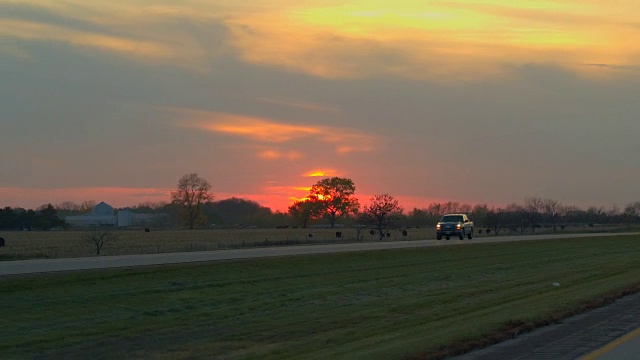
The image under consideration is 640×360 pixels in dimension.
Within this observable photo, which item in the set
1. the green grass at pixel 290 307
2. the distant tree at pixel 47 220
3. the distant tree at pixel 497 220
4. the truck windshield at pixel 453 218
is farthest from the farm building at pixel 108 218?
the green grass at pixel 290 307

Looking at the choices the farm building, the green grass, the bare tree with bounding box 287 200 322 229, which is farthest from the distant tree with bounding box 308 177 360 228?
the green grass

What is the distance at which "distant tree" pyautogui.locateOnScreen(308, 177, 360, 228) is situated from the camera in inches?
6107

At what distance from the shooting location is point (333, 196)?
156m

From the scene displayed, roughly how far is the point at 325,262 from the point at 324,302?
10409mm

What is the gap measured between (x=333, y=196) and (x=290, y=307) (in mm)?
130560

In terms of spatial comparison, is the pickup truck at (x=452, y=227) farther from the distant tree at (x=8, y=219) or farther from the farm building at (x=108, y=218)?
the farm building at (x=108, y=218)

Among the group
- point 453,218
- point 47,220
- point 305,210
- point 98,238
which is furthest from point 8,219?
point 453,218

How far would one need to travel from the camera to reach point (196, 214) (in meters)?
163

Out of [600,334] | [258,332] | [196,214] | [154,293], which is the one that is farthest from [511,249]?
[196,214]

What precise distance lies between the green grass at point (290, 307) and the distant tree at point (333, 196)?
116820mm

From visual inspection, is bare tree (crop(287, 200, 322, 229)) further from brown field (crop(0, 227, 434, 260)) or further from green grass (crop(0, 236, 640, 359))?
green grass (crop(0, 236, 640, 359))

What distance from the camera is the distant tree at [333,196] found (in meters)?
155

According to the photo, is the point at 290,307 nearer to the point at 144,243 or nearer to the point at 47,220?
the point at 144,243

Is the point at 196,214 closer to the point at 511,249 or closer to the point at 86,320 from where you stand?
the point at 511,249
